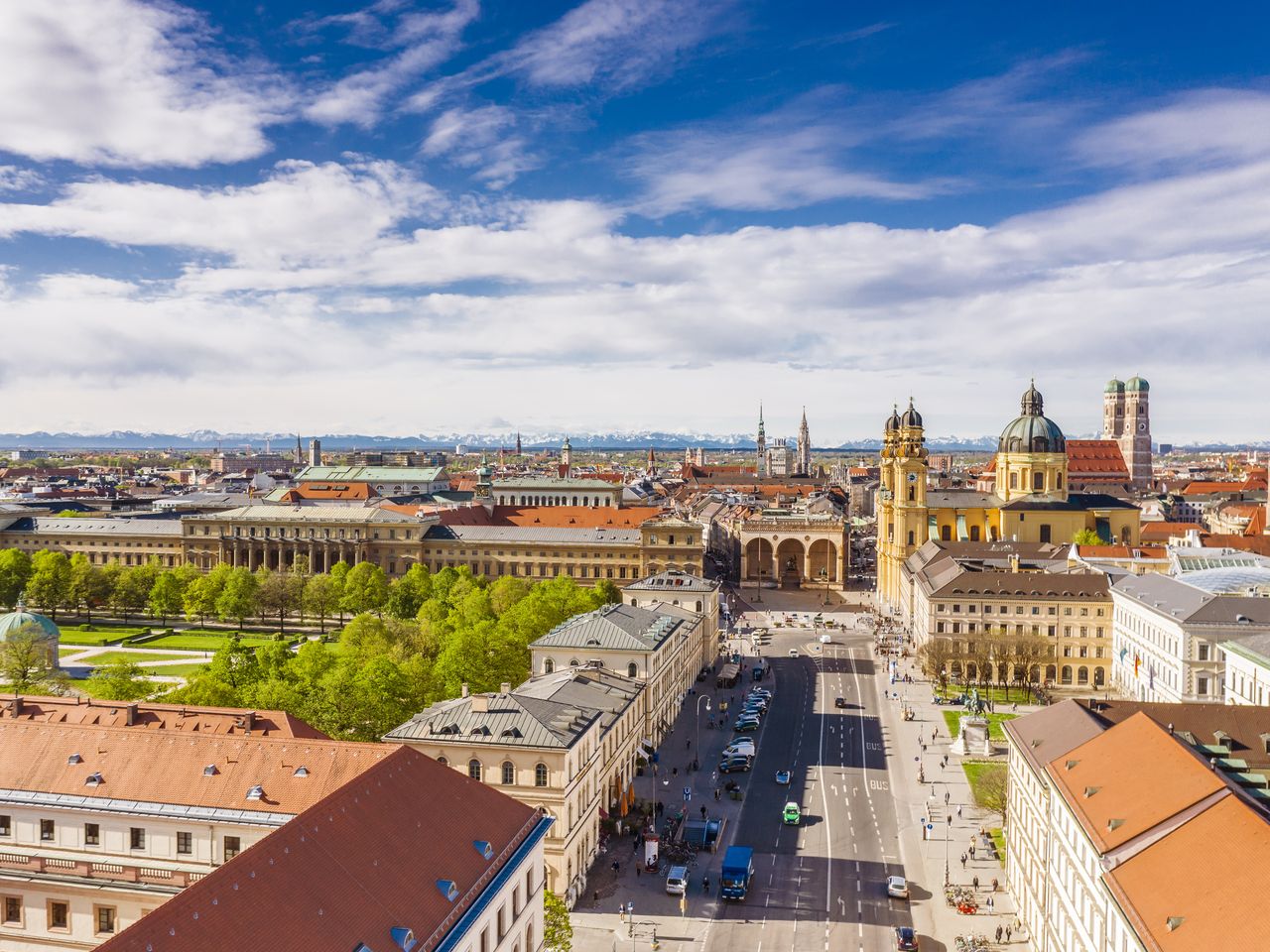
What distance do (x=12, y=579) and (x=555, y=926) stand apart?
133 metres

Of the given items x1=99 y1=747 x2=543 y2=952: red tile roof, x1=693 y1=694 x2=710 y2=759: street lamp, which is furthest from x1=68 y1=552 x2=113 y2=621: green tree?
x1=99 y1=747 x2=543 y2=952: red tile roof

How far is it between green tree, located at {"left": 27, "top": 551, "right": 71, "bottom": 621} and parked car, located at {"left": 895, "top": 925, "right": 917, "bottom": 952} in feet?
432

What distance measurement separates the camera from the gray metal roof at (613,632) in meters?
88.5

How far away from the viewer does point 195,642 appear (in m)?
128

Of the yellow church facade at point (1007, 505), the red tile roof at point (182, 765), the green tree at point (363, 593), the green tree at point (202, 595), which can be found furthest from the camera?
the yellow church facade at point (1007, 505)

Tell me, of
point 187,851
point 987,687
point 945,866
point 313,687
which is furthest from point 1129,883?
point 987,687

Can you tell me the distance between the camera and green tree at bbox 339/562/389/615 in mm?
139625

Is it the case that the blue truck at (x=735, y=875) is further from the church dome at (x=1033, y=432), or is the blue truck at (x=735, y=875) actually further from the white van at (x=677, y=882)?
the church dome at (x=1033, y=432)

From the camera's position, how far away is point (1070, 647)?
117 m

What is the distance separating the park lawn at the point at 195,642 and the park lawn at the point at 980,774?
79.3 m

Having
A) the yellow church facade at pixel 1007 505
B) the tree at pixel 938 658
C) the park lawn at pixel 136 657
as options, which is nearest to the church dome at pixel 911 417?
the yellow church facade at pixel 1007 505

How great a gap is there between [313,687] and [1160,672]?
74.8 m

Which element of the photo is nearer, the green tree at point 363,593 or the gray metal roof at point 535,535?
the green tree at point 363,593

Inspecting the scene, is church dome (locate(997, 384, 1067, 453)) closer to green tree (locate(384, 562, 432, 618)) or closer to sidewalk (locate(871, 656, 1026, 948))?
sidewalk (locate(871, 656, 1026, 948))
